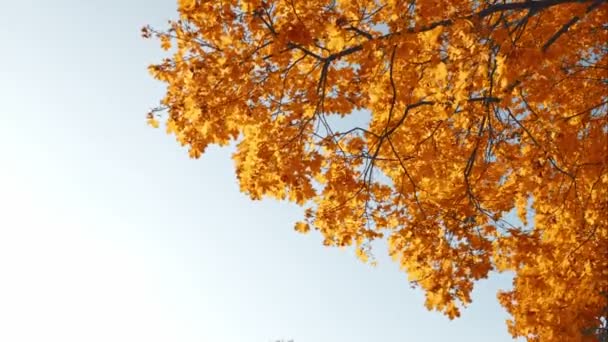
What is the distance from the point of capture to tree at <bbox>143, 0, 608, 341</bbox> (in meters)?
6.02

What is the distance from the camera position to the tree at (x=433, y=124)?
237 inches

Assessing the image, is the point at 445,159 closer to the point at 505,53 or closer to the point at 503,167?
the point at 503,167

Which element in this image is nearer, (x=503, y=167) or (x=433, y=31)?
(x=433, y=31)

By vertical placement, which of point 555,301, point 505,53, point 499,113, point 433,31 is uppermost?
point 499,113

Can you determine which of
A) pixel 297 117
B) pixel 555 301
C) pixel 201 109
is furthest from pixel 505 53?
pixel 555 301

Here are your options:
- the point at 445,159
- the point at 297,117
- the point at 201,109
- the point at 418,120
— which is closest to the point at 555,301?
the point at 445,159

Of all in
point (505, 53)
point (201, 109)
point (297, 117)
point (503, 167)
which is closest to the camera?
point (505, 53)

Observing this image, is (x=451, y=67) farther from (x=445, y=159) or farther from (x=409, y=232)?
(x=409, y=232)

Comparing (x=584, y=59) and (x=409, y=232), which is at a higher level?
(x=584, y=59)

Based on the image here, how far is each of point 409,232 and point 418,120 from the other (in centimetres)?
203

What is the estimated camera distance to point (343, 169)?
24.7ft

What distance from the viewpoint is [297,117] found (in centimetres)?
705

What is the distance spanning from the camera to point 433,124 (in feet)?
27.1

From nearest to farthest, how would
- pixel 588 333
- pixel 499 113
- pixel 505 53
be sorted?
pixel 505 53
pixel 499 113
pixel 588 333
